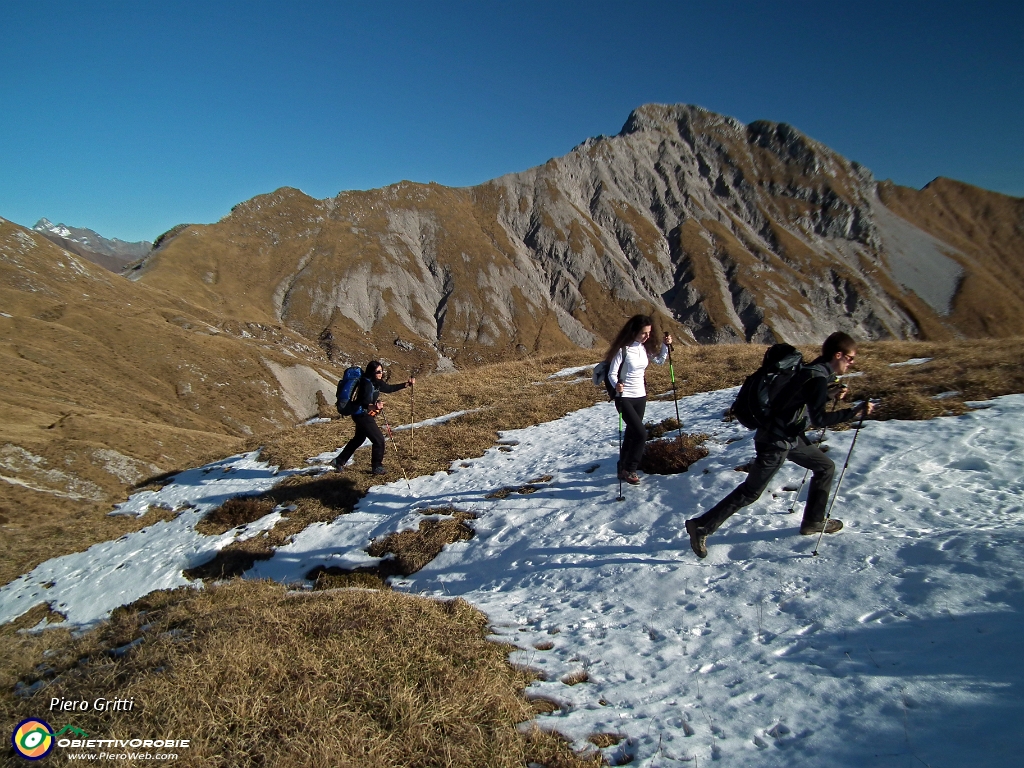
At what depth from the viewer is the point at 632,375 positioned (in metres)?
9.62

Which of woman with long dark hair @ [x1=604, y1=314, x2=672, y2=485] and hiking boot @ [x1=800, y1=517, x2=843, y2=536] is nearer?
hiking boot @ [x1=800, y1=517, x2=843, y2=536]


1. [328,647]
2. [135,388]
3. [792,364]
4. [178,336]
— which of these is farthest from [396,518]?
[178,336]

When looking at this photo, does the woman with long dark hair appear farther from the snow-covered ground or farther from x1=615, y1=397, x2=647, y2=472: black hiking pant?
the snow-covered ground

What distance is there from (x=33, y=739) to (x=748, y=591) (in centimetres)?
750

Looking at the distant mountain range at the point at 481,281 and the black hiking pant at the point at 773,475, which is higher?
the distant mountain range at the point at 481,281

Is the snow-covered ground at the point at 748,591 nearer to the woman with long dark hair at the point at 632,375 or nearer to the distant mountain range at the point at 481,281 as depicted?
the woman with long dark hair at the point at 632,375

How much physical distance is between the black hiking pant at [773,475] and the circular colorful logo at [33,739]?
24.3 feet

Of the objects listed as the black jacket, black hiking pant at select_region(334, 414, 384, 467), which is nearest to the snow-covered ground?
black hiking pant at select_region(334, 414, 384, 467)

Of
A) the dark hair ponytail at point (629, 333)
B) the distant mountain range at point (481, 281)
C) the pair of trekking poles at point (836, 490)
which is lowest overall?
the pair of trekking poles at point (836, 490)

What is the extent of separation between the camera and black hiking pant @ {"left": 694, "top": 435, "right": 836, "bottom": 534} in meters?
6.59

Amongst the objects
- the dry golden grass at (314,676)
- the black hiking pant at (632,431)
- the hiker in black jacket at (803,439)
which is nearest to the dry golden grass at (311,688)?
the dry golden grass at (314,676)

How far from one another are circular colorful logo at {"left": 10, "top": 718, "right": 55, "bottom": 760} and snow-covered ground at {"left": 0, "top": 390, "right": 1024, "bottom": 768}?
417cm

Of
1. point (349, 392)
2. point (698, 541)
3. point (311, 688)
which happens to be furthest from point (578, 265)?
point (311, 688)

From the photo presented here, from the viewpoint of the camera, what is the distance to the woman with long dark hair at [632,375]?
952 cm
